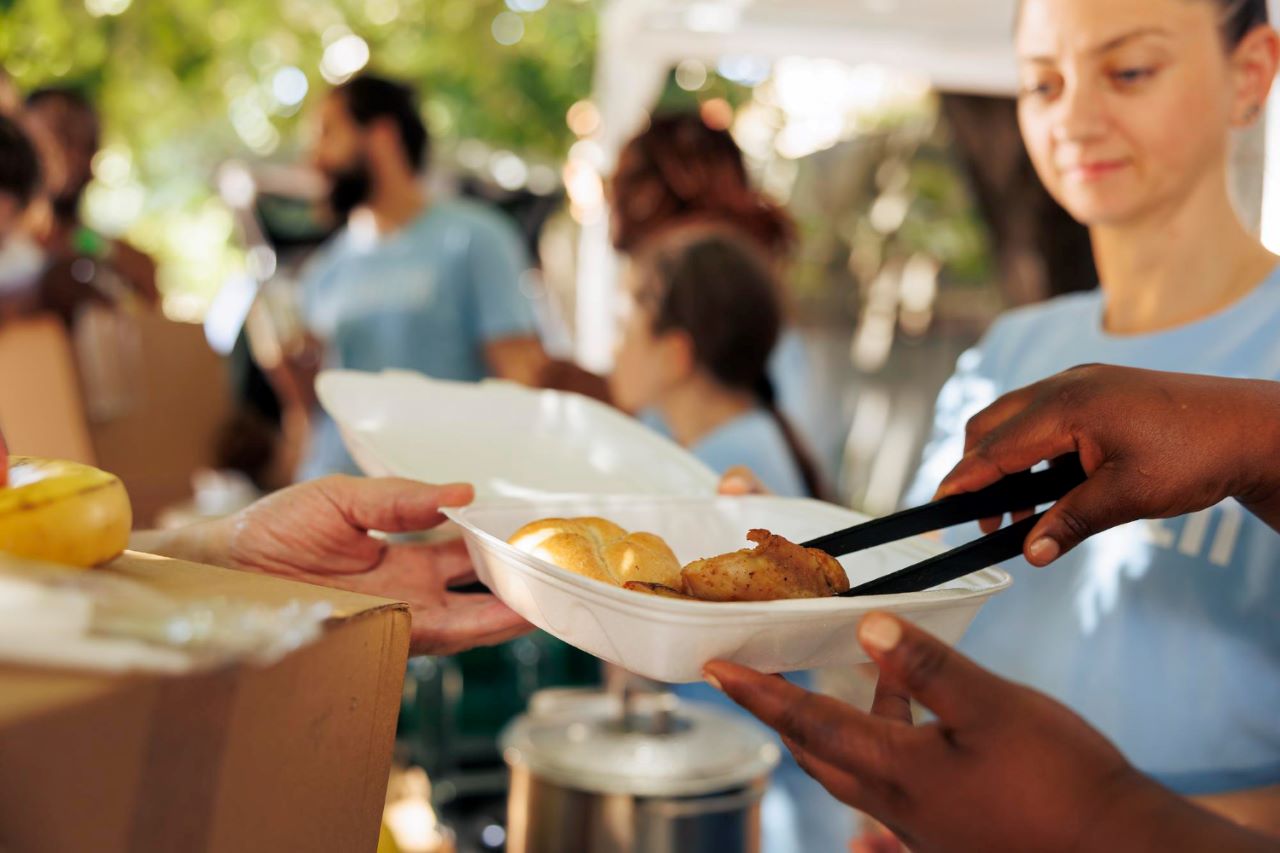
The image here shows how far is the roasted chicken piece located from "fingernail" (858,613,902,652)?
6.2 inches

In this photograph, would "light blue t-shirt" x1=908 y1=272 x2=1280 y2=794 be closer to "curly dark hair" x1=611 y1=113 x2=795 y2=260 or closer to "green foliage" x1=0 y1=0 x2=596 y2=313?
"curly dark hair" x1=611 y1=113 x2=795 y2=260

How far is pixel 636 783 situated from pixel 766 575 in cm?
78

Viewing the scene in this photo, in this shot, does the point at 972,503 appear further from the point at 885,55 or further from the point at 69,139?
the point at 69,139

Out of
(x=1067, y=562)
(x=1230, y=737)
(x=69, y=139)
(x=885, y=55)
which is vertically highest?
(x=885, y=55)

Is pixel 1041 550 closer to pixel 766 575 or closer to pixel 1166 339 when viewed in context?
pixel 766 575

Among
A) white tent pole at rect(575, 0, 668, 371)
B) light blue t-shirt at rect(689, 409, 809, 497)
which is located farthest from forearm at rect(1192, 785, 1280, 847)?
white tent pole at rect(575, 0, 668, 371)

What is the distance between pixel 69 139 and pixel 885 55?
8.87 ft

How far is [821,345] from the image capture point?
6777 millimetres

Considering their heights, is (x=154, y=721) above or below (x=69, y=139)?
below

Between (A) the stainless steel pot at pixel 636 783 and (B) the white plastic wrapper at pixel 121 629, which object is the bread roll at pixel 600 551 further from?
(A) the stainless steel pot at pixel 636 783

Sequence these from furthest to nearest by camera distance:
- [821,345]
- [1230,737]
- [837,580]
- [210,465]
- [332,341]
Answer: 1. [821,345]
2. [210,465]
3. [332,341]
4. [1230,737]
5. [837,580]

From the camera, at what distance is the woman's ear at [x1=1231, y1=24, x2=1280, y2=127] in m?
1.24

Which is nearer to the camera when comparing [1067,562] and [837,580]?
[837,580]

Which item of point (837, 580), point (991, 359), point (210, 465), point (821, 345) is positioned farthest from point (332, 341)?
point (821, 345)
